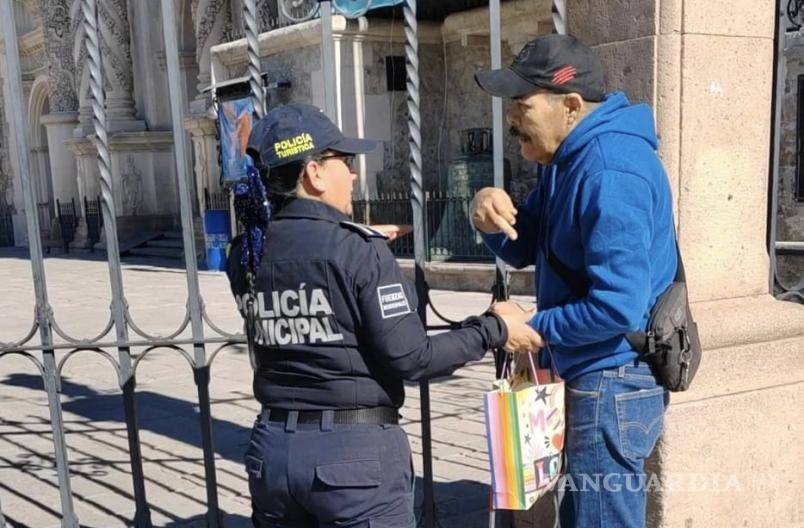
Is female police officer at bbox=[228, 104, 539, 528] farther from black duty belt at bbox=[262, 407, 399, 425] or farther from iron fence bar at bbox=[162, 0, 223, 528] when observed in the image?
iron fence bar at bbox=[162, 0, 223, 528]

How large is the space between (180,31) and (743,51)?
2083 cm

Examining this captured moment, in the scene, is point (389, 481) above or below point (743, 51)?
below

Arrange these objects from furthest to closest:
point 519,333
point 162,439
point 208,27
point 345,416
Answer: point 208,27, point 162,439, point 519,333, point 345,416

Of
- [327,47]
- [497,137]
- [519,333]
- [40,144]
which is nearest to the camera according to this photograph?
[519,333]

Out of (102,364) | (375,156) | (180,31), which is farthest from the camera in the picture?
(180,31)

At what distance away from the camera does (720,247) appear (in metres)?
3.12

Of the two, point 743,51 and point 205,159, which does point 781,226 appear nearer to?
point 743,51

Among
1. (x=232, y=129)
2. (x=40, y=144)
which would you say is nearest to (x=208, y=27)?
(x=232, y=129)

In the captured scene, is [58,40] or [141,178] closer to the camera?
[141,178]

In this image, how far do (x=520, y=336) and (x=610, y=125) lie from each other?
26.5 inches

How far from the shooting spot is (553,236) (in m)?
2.39

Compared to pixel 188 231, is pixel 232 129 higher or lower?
higher

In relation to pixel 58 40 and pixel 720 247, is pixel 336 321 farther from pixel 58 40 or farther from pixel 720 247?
pixel 58 40

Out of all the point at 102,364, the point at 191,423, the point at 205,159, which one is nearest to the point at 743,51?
the point at 191,423
